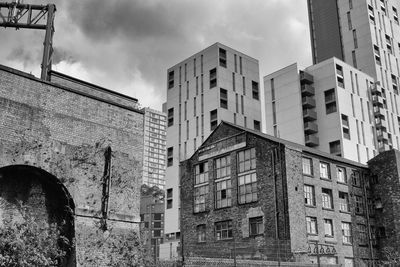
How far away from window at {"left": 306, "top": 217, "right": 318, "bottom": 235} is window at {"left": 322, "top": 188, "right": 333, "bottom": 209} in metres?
2.09

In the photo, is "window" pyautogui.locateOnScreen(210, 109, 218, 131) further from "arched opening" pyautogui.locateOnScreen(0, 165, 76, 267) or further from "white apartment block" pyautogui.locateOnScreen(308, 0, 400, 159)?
"arched opening" pyautogui.locateOnScreen(0, 165, 76, 267)

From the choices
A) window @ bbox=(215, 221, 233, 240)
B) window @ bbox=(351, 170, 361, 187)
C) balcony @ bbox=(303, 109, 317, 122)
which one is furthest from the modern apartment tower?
window @ bbox=(351, 170, 361, 187)

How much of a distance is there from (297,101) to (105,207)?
51346 millimetres

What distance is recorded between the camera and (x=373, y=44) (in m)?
69.0

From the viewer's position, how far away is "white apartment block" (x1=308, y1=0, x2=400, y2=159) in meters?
65.7

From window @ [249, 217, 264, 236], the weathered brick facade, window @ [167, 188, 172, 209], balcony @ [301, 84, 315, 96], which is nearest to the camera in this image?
the weathered brick facade

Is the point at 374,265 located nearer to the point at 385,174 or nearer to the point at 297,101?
the point at 385,174

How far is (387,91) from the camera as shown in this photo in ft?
225

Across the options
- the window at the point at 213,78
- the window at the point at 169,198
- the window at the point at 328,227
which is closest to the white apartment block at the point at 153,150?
the window at the point at 169,198

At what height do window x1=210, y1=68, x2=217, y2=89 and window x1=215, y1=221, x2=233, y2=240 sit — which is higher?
window x1=210, y1=68, x2=217, y2=89

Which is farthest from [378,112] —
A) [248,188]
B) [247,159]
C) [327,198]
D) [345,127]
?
[248,188]

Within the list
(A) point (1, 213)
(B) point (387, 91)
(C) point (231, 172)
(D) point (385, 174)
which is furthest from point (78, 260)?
(B) point (387, 91)

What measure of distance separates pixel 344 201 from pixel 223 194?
10097mm

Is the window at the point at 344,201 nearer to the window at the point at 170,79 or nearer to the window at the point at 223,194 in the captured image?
the window at the point at 223,194
